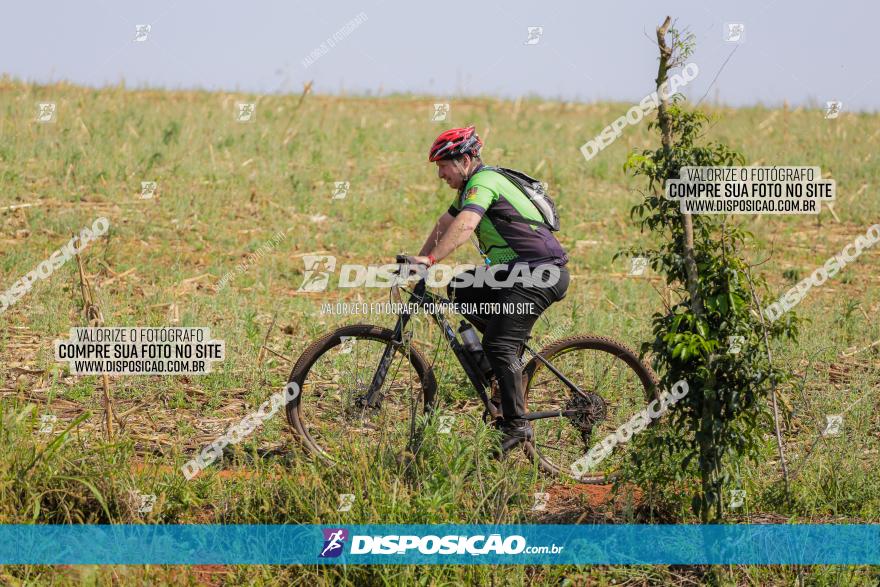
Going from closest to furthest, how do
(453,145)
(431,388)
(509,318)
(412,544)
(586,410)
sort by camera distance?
(412,544) < (453,145) < (509,318) < (431,388) < (586,410)

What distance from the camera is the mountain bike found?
6648mm

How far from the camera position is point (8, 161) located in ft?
50.7

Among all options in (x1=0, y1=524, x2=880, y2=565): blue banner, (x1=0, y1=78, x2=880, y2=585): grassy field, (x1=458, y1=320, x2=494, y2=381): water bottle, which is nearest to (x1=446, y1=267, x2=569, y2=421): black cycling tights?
(x1=458, y1=320, x2=494, y2=381): water bottle

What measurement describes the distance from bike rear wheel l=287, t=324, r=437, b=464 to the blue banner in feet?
2.07

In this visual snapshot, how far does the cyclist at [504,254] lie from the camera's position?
6.75 meters

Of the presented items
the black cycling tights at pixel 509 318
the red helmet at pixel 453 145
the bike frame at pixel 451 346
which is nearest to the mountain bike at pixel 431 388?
Answer: the bike frame at pixel 451 346

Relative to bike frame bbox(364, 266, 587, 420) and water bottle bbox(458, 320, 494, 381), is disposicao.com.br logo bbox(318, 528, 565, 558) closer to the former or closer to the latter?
bike frame bbox(364, 266, 587, 420)

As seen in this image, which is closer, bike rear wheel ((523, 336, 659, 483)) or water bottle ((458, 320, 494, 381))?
water bottle ((458, 320, 494, 381))

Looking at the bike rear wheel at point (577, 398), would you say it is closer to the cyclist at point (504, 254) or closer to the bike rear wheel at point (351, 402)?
the cyclist at point (504, 254)

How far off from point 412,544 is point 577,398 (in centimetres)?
214

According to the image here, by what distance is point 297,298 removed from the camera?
Answer: 11656mm

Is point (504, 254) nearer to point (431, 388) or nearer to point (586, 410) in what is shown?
point (431, 388)

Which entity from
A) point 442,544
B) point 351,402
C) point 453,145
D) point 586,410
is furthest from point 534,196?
point 442,544

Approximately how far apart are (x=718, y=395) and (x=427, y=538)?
2.03 meters
